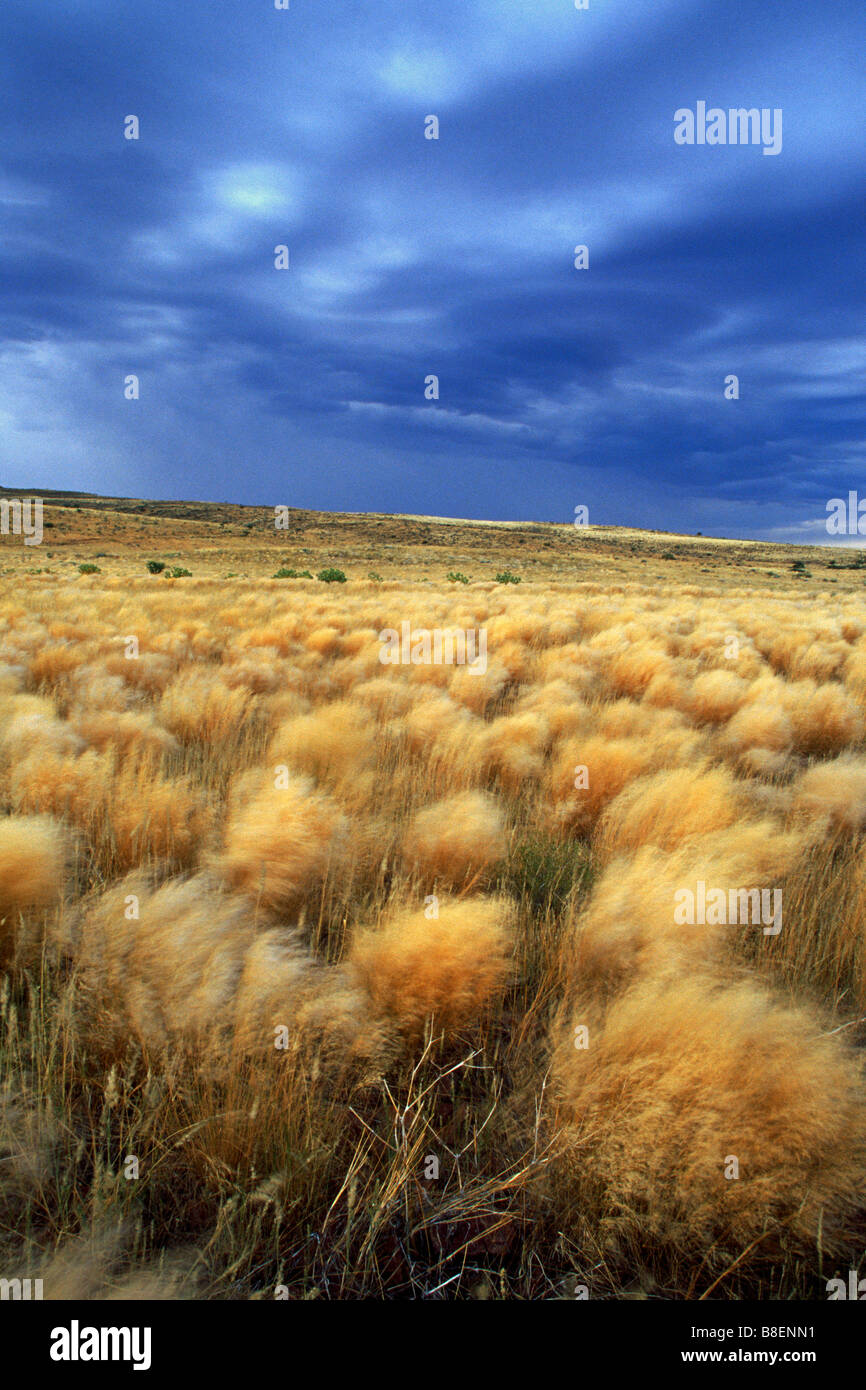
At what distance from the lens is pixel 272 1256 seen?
163 cm

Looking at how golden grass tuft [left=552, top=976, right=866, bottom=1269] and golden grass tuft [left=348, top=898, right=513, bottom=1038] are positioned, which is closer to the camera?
golden grass tuft [left=552, top=976, right=866, bottom=1269]

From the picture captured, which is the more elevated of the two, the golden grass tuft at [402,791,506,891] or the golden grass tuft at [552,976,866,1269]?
the golden grass tuft at [402,791,506,891]

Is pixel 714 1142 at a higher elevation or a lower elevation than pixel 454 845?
lower

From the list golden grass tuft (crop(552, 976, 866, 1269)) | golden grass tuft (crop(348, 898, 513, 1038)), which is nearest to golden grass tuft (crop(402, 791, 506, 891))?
golden grass tuft (crop(348, 898, 513, 1038))

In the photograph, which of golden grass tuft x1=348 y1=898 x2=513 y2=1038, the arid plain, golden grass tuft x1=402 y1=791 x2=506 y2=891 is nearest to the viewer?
A: the arid plain

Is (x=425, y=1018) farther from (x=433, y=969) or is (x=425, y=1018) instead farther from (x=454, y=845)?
(x=454, y=845)

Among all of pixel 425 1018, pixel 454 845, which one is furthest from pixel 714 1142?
pixel 454 845

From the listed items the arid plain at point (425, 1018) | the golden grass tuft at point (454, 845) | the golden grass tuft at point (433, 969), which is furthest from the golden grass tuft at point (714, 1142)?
the golden grass tuft at point (454, 845)

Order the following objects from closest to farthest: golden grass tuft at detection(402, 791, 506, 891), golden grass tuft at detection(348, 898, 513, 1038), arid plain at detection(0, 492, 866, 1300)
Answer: arid plain at detection(0, 492, 866, 1300) → golden grass tuft at detection(348, 898, 513, 1038) → golden grass tuft at detection(402, 791, 506, 891)

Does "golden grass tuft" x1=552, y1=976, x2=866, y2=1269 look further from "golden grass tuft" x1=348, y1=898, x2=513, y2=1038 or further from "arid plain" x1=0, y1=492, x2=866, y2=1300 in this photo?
"golden grass tuft" x1=348, y1=898, x2=513, y2=1038

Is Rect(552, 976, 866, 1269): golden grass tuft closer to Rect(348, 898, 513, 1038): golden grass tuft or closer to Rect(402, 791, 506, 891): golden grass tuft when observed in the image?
Rect(348, 898, 513, 1038): golden grass tuft

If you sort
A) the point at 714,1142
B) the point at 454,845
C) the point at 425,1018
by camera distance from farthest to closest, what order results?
1. the point at 454,845
2. the point at 425,1018
3. the point at 714,1142

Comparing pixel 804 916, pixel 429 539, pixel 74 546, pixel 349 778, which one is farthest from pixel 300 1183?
pixel 429 539

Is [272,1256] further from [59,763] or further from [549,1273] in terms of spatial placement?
[59,763]
